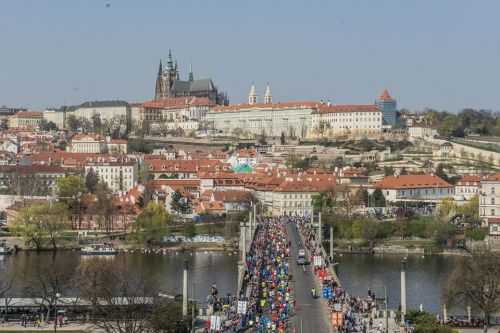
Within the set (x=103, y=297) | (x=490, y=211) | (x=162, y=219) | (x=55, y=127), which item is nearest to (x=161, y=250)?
(x=162, y=219)

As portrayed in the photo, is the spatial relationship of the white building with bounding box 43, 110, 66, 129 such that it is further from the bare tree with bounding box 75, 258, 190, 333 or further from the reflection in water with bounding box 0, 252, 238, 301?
the bare tree with bounding box 75, 258, 190, 333

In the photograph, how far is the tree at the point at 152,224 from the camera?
45844 mm

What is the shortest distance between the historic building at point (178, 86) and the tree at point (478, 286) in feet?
291

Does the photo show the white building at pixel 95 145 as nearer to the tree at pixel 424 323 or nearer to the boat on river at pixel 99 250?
the boat on river at pixel 99 250

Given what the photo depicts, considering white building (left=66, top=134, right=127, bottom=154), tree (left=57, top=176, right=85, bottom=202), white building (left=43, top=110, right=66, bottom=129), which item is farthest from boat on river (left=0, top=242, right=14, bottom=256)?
white building (left=43, top=110, right=66, bottom=129)

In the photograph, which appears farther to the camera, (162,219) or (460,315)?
(162,219)

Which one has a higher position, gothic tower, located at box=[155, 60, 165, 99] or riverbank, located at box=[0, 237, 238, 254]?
gothic tower, located at box=[155, 60, 165, 99]

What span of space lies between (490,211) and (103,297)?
2583 centimetres

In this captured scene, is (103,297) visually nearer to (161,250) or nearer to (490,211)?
(161,250)

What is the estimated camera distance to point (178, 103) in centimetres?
10644

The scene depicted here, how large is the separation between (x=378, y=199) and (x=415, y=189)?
10.2ft

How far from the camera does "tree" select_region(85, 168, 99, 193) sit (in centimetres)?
5878

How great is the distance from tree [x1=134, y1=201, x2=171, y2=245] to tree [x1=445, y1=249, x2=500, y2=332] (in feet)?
72.9

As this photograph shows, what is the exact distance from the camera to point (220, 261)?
1559 inches
